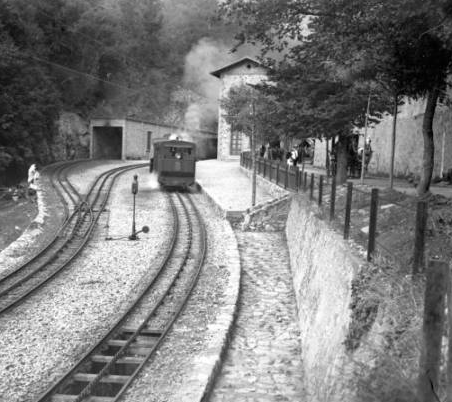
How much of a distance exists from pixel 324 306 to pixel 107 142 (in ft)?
142

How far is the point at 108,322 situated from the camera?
1019 cm

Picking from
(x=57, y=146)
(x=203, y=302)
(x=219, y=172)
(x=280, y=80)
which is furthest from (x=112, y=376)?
(x=57, y=146)

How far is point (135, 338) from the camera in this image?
9.45 meters

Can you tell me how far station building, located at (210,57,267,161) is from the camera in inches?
1850

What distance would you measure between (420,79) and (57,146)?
119 ft

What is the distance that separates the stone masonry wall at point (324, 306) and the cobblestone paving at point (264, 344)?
0.91ft

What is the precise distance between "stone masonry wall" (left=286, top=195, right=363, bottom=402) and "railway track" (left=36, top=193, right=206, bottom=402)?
8.24ft

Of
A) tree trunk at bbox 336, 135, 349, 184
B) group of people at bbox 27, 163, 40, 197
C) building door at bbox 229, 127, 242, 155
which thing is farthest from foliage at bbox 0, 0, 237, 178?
building door at bbox 229, 127, 242, 155

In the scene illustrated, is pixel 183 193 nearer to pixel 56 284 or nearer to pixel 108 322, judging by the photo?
pixel 56 284

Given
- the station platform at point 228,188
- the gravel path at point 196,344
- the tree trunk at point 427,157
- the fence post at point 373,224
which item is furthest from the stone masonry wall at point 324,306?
the station platform at point 228,188

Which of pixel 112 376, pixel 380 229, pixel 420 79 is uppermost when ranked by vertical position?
pixel 420 79

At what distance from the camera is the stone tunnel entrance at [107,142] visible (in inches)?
1860

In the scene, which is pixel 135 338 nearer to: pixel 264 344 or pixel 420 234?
pixel 264 344

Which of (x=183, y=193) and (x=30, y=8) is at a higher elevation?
(x=30, y=8)
